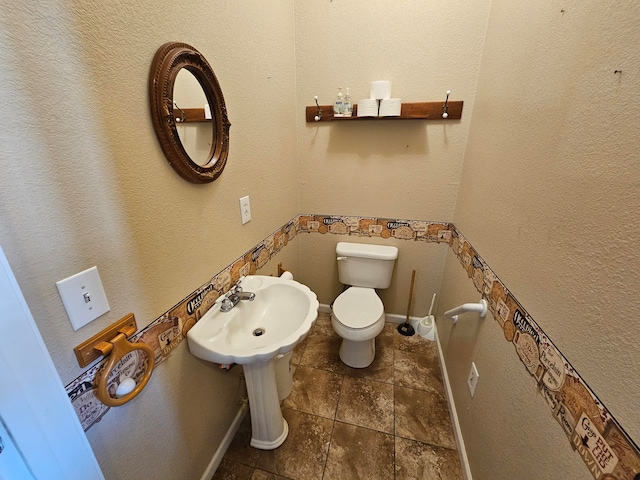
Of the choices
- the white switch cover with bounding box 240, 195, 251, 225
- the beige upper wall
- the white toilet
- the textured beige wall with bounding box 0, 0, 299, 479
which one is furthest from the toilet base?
the white switch cover with bounding box 240, 195, 251, 225

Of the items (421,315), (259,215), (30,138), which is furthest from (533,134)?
(421,315)

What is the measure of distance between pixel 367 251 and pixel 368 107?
0.94 metres

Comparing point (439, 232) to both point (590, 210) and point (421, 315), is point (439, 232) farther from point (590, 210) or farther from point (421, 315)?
point (590, 210)

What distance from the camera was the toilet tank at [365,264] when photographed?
6.18 feet

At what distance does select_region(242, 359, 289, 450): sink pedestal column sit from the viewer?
114 cm

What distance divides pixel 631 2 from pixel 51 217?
132cm

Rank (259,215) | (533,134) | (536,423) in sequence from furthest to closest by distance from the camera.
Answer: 1. (259,215)
2. (533,134)
3. (536,423)

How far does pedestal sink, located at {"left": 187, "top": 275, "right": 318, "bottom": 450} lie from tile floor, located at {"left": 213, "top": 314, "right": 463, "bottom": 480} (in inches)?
3.8

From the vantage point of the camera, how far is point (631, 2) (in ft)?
1.81

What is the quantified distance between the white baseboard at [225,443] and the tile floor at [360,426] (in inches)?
1.0

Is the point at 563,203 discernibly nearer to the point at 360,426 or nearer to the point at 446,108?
the point at 446,108

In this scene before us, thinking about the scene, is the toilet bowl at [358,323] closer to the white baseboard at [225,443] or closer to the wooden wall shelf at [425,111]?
the white baseboard at [225,443]

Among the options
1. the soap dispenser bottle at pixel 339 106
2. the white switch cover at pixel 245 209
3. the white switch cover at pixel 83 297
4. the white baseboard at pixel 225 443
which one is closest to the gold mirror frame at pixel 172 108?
the white switch cover at pixel 245 209

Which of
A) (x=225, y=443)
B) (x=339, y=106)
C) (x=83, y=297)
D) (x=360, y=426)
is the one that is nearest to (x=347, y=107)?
(x=339, y=106)
